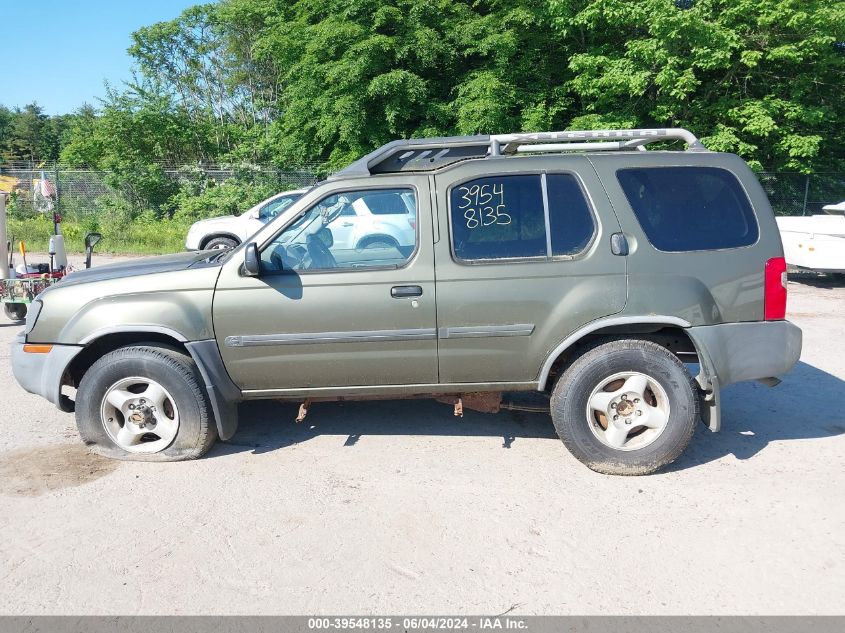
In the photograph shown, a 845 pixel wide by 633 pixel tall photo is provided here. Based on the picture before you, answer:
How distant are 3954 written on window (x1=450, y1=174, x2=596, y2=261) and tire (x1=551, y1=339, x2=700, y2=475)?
2.49ft

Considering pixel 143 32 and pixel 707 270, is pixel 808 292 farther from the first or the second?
pixel 143 32

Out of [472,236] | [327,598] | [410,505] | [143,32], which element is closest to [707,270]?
[472,236]

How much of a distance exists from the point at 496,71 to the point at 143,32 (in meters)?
Answer: 20.6

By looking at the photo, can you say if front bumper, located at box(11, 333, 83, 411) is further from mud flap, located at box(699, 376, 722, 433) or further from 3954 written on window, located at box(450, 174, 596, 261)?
mud flap, located at box(699, 376, 722, 433)

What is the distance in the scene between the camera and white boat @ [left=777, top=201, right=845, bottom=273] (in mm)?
11266

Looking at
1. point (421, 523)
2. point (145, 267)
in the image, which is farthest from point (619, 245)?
point (145, 267)

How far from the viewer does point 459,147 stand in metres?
4.81

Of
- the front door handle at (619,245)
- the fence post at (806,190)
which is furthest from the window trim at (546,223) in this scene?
the fence post at (806,190)

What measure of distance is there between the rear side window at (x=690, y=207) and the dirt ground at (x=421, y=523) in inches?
58.3

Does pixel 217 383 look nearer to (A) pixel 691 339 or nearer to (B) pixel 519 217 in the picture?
(B) pixel 519 217

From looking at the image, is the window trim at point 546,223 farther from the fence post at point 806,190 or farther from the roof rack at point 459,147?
the fence post at point 806,190

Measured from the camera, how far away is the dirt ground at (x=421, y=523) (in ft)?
10.1

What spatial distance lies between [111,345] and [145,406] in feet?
1.66

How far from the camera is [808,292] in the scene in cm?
1152
